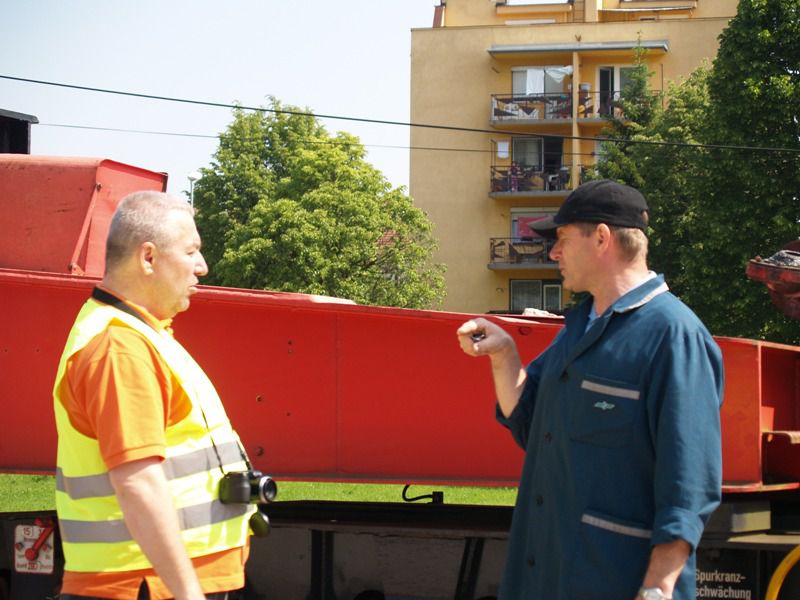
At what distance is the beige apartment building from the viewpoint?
A: 44.2m

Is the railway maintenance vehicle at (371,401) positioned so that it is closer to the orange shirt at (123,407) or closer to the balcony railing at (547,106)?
the orange shirt at (123,407)

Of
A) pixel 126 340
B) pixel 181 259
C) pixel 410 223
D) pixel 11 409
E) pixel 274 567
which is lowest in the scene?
pixel 274 567

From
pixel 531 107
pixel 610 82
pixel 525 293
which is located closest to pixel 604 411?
pixel 525 293

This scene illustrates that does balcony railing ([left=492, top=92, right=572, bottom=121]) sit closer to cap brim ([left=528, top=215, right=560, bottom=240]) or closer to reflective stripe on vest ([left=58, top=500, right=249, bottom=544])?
cap brim ([left=528, top=215, right=560, bottom=240])

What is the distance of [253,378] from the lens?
474 cm

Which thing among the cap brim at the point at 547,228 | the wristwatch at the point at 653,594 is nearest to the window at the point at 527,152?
the cap brim at the point at 547,228

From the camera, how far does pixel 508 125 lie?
45250mm

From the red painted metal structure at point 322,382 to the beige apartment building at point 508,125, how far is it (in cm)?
3932

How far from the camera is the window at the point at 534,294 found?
44.3 meters

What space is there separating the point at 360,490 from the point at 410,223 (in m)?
23.7

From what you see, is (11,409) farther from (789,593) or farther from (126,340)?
(789,593)

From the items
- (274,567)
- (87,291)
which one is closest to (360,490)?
(274,567)

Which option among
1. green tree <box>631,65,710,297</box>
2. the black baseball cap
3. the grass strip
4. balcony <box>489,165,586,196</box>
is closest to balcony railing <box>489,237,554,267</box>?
balcony <box>489,165,586,196</box>

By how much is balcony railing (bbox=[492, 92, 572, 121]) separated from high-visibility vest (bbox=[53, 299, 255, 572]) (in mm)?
42898
